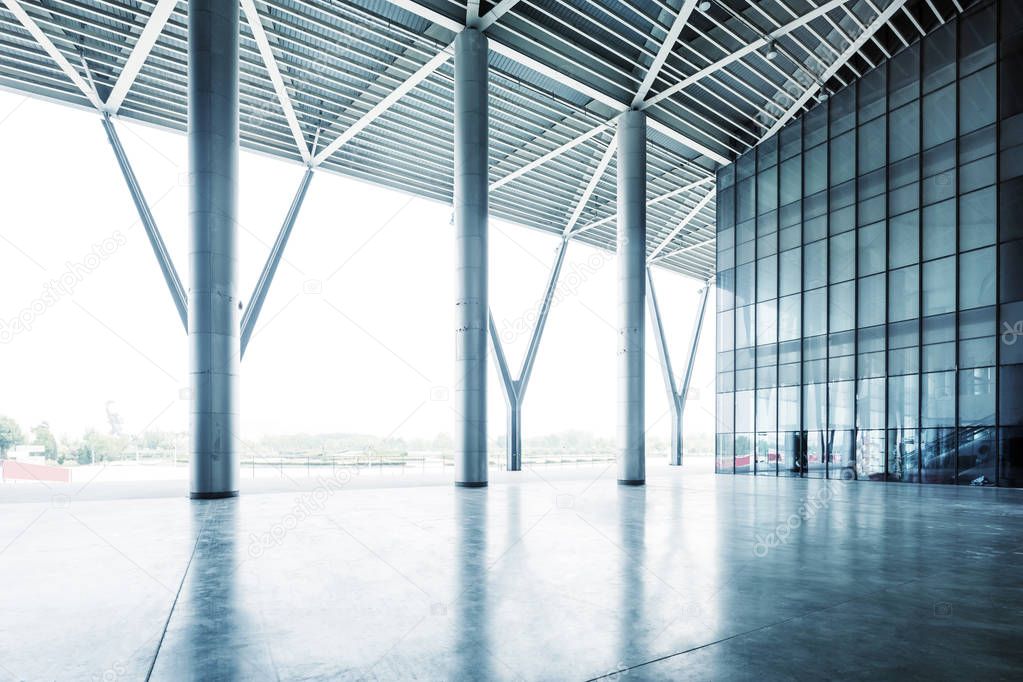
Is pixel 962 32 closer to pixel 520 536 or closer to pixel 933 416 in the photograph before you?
pixel 933 416

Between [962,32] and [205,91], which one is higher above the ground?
[962,32]

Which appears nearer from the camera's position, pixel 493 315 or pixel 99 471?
pixel 99 471

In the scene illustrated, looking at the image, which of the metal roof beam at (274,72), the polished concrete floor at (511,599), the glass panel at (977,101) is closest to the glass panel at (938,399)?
the glass panel at (977,101)

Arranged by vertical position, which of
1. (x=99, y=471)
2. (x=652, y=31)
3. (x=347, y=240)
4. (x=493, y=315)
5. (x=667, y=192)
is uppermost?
(x=652, y=31)

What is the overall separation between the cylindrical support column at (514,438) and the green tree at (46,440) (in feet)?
65.2

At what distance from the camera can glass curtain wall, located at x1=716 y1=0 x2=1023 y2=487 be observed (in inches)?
816

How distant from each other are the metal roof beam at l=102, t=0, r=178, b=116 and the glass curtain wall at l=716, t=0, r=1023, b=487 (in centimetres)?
2486

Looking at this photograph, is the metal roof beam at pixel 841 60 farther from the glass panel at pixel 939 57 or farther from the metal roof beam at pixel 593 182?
the metal roof beam at pixel 593 182

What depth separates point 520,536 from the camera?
355 inches

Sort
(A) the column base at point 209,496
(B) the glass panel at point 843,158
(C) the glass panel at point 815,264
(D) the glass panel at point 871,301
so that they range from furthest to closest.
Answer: (C) the glass panel at point 815,264 → (B) the glass panel at point 843,158 → (D) the glass panel at point 871,301 → (A) the column base at point 209,496

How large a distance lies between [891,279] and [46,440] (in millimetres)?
32061

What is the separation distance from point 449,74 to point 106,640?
23.2m

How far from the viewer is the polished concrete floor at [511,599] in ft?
12.5

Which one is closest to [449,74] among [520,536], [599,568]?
[520,536]
